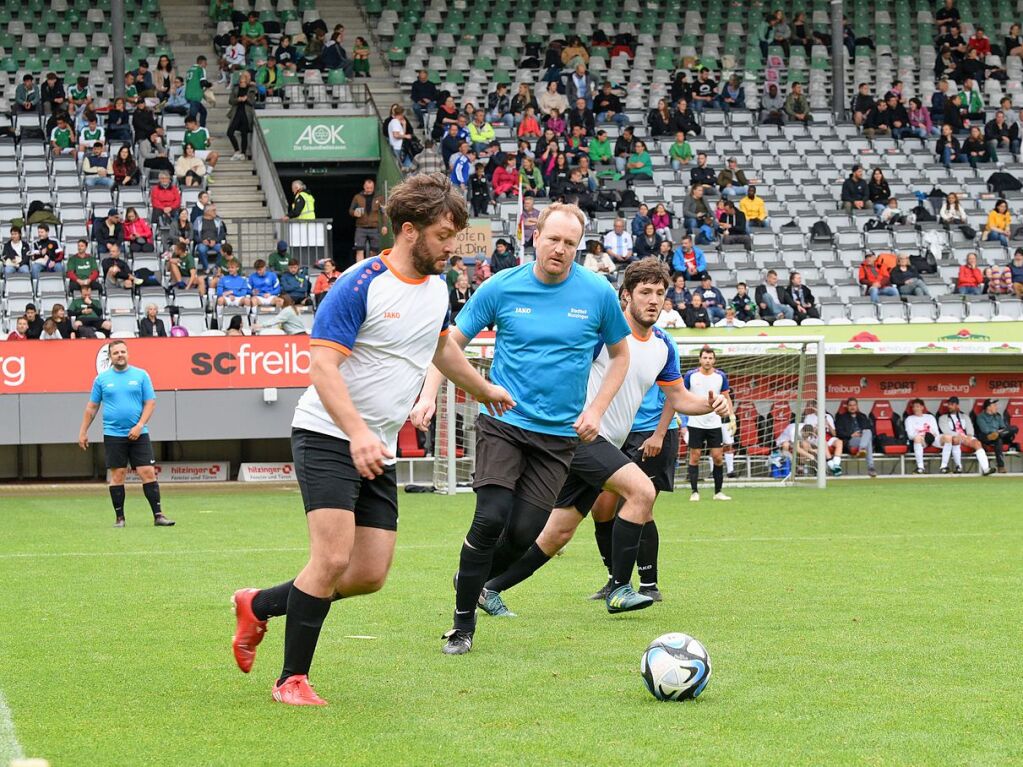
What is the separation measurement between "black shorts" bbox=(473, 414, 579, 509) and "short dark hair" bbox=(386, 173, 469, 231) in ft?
5.50

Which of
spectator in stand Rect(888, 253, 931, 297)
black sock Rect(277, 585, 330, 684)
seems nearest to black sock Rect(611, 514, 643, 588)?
black sock Rect(277, 585, 330, 684)

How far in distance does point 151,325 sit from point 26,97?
32.3ft

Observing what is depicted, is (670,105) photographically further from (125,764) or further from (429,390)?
(125,764)

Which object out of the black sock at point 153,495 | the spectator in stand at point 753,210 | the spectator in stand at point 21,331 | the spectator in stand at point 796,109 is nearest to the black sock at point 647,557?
the black sock at point 153,495

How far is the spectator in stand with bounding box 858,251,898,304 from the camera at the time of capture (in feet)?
90.4

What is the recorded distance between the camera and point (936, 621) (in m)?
8.14

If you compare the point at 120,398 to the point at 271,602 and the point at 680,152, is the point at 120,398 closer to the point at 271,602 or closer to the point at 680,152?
the point at 271,602

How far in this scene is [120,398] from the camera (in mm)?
15750

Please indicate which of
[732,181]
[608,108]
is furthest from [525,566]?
[608,108]

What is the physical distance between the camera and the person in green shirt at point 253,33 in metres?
33.8

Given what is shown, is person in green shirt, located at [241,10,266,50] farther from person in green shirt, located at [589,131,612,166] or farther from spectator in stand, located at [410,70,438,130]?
person in green shirt, located at [589,131,612,166]

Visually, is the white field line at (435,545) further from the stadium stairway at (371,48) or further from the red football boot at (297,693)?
the stadium stairway at (371,48)

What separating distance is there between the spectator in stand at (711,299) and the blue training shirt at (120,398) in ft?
37.2

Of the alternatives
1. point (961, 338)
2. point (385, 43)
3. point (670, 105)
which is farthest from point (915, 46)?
point (961, 338)
